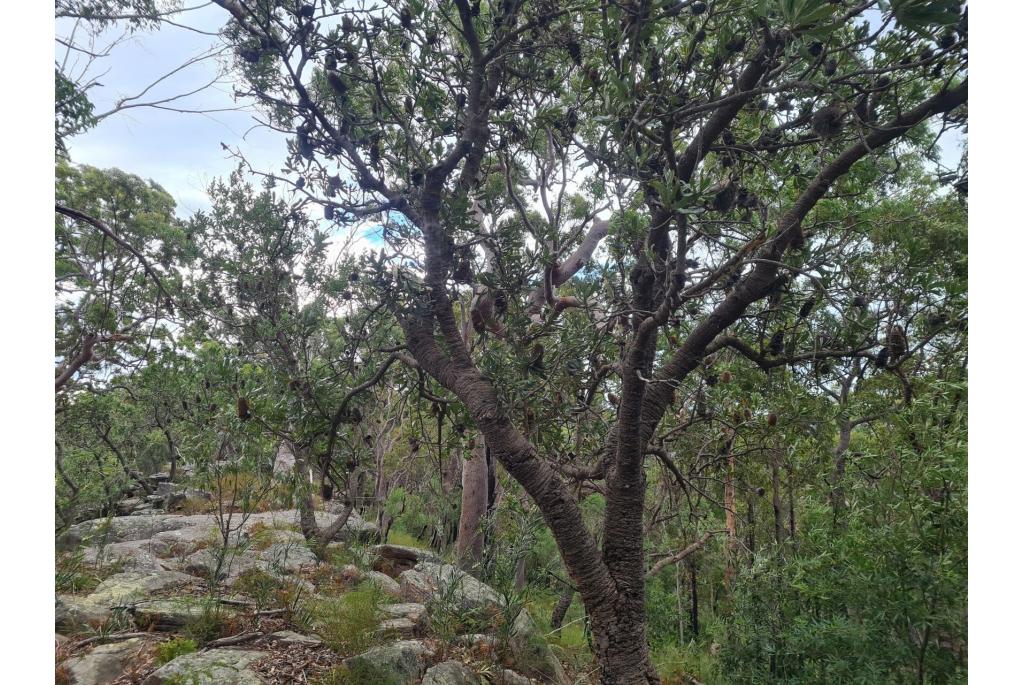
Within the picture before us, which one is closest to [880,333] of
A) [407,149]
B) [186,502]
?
[407,149]

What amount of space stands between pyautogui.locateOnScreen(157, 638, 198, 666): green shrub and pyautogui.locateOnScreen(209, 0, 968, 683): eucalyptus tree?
1.72 m

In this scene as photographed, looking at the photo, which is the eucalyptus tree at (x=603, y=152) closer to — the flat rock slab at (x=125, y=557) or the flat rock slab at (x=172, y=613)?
the flat rock slab at (x=172, y=613)

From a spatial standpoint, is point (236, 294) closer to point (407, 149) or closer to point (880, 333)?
point (407, 149)

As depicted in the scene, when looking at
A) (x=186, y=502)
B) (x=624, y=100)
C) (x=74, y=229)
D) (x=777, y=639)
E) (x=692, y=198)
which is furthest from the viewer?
(x=186, y=502)

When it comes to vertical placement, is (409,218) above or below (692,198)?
above

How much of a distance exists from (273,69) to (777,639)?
199 inches

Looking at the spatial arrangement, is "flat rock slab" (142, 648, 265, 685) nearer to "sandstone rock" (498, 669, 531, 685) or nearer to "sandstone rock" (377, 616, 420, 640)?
"sandstone rock" (377, 616, 420, 640)

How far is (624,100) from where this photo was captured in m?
2.10

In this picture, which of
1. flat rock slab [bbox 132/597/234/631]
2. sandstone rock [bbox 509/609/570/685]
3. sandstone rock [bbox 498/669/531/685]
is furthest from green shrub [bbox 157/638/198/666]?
sandstone rock [bbox 509/609/570/685]

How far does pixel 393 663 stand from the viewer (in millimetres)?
2771

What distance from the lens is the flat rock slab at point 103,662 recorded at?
8.14 ft

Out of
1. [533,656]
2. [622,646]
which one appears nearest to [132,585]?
[533,656]

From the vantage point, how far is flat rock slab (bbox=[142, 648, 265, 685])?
7.82 feet

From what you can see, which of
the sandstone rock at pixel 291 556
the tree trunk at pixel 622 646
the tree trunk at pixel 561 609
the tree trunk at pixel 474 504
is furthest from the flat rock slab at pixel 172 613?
the tree trunk at pixel 561 609
